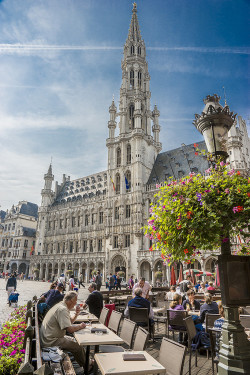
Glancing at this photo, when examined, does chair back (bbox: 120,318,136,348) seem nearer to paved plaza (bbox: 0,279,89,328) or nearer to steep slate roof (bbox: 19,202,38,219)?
paved plaza (bbox: 0,279,89,328)

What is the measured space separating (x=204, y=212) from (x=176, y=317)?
13.2 feet

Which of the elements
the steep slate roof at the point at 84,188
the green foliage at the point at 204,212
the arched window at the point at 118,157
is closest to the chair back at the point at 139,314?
the green foliage at the point at 204,212

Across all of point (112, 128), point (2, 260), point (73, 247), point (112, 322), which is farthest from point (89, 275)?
point (112, 322)

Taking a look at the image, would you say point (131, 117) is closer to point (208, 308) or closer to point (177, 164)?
point (177, 164)

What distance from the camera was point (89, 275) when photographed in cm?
4250

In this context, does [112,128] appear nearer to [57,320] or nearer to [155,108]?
[155,108]

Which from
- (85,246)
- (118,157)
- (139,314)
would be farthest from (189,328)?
(85,246)

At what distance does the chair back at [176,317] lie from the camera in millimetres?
6496

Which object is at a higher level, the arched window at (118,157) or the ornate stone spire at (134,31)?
the ornate stone spire at (134,31)

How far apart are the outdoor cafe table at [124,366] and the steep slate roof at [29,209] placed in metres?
66.8

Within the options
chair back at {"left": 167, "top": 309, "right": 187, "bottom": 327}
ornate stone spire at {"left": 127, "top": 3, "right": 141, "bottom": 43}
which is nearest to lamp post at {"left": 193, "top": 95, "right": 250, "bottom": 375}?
chair back at {"left": 167, "top": 309, "right": 187, "bottom": 327}

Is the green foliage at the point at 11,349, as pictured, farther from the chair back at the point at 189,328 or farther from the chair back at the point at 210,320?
the chair back at the point at 210,320

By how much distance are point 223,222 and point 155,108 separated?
48774mm

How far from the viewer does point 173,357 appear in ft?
11.3
